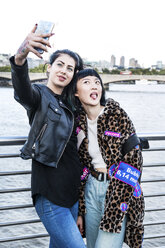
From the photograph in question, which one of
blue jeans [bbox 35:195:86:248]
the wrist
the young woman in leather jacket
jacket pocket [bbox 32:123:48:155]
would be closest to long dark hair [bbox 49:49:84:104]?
the young woman in leather jacket

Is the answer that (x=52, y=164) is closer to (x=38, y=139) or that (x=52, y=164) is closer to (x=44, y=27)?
(x=38, y=139)

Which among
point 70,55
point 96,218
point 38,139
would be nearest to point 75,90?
point 70,55

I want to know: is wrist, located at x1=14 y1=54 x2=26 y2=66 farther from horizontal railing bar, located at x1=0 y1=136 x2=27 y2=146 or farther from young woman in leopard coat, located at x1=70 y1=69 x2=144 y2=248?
horizontal railing bar, located at x1=0 y1=136 x2=27 y2=146

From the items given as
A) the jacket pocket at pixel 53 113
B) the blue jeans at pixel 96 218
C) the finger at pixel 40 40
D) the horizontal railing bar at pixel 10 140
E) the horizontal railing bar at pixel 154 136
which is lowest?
the blue jeans at pixel 96 218

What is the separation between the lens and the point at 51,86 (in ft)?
7.07

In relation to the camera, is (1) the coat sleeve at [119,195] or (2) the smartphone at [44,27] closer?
(2) the smartphone at [44,27]

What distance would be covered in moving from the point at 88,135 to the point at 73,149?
8.3 inches

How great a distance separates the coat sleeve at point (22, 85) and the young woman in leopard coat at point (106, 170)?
450 mm

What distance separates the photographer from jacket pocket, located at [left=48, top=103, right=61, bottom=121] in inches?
77.2

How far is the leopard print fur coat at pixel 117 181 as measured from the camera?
2090 millimetres

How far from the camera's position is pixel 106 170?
2191 mm

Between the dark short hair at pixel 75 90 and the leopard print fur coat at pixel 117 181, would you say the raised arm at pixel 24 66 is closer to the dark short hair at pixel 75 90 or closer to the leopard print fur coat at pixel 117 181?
the dark short hair at pixel 75 90

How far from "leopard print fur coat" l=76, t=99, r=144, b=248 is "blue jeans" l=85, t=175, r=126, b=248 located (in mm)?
43

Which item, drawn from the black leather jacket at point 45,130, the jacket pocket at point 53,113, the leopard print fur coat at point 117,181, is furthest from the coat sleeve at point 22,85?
the leopard print fur coat at point 117,181
